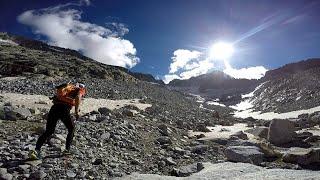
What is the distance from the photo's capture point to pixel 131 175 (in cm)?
1406

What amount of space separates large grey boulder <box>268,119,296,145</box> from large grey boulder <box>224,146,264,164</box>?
1189 centimetres

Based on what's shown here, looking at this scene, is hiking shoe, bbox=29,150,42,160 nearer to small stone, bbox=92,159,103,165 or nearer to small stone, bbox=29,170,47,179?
small stone, bbox=29,170,47,179

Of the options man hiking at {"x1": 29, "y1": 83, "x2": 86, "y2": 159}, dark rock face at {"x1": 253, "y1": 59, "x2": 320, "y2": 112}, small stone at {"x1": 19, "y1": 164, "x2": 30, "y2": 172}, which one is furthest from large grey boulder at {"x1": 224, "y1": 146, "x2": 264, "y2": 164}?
dark rock face at {"x1": 253, "y1": 59, "x2": 320, "y2": 112}

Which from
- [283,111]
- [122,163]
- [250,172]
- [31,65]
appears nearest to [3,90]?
[122,163]

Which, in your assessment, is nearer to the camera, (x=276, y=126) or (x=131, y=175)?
(x=131, y=175)

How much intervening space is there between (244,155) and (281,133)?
44.5ft

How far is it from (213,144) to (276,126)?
7.95 meters

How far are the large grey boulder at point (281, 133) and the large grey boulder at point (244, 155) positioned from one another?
1189 cm

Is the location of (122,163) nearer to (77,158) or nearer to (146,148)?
(77,158)

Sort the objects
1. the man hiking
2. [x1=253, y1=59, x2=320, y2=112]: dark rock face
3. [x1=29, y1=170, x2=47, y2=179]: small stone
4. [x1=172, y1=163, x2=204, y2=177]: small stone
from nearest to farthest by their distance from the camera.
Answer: [x1=29, y1=170, x2=47, y2=179]: small stone < the man hiking < [x1=172, y1=163, x2=204, y2=177]: small stone < [x1=253, y1=59, x2=320, y2=112]: dark rock face

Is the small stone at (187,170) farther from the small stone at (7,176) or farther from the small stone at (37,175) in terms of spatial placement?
the small stone at (7,176)

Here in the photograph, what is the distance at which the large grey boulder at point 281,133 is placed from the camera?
3004 centimetres

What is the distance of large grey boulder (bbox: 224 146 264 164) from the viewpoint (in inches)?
702

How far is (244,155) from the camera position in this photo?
17.9 m
